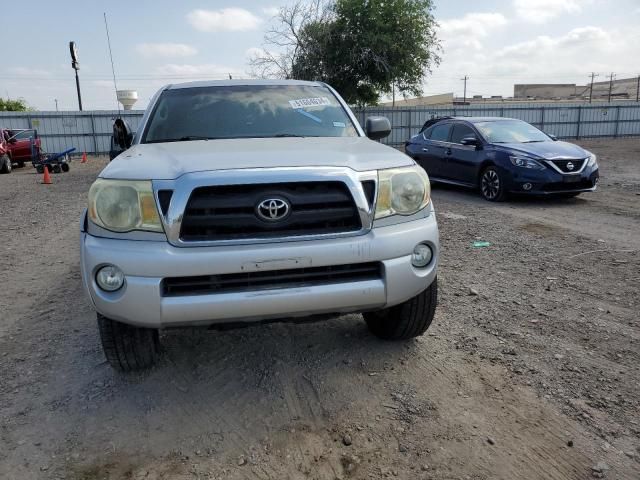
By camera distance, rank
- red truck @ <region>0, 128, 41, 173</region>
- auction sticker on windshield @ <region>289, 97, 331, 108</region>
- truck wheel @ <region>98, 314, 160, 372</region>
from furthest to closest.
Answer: red truck @ <region>0, 128, 41, 173</region> < auction sticker on windshield @ <region>289, 97, 331, 108</region> < truck wheel @ <region>98, 314, 160, 372</region>

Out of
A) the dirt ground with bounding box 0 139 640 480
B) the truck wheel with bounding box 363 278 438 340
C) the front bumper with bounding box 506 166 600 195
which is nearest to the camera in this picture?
the dirt ground with bounding box 0 139 640 480

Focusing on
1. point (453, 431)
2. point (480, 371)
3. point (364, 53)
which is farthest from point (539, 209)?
point (364, 53)

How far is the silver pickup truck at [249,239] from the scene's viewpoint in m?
2.62

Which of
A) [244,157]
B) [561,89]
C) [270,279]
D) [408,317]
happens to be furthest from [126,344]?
[561,89]

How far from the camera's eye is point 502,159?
9.45 m

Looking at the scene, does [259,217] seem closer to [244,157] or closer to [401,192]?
[244,157]

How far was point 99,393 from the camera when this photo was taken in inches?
122

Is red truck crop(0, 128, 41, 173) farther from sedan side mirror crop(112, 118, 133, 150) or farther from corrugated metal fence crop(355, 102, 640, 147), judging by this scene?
sedan side mirror crop(112, 118, 133, 150)

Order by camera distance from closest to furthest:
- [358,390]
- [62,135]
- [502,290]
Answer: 1. [358,390]
2. [502,290]
3. [62,135]

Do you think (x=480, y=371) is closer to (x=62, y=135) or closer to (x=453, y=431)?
(x=453, y=431)

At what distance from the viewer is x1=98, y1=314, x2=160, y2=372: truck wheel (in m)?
2.99

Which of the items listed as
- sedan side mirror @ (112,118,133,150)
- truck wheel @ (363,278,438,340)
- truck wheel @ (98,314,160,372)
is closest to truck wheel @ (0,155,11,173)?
sedan side mirror @ (112,118,133,150)

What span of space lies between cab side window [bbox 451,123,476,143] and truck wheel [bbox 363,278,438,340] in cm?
766

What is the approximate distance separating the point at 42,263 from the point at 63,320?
7.46 feet
